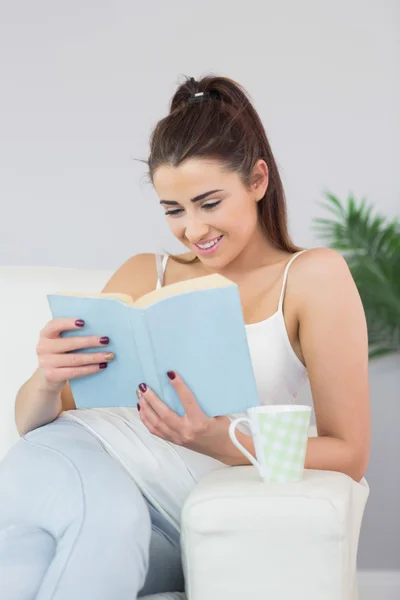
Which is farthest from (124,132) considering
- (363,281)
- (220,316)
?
(220,316)

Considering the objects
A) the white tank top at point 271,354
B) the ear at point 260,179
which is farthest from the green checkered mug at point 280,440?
the ear at point 260,179

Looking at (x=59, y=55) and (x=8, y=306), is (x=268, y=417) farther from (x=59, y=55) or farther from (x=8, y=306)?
(x=59, y=55)

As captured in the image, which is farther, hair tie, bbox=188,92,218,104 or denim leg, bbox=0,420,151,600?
hair tie, bbox=188,92,218,104

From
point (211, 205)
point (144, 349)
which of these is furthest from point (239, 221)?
point (144, 349)

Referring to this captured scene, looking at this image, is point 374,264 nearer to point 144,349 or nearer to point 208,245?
point 208,245

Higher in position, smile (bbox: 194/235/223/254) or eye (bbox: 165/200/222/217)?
eye (bbox: 165/200/222/217)

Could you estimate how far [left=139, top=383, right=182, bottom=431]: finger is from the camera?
1.35 meters

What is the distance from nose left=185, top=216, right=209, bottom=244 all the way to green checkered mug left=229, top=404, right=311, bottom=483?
0.41 metres

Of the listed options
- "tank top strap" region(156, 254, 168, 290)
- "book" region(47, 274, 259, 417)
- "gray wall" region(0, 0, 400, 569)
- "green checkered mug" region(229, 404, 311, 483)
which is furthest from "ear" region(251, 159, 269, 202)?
"gray wall" region(0, 0, 400, 569)

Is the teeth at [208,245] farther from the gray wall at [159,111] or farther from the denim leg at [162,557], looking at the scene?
the gray wall at [159,111]

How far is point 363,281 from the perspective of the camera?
2846 mm

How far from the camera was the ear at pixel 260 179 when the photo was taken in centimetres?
167

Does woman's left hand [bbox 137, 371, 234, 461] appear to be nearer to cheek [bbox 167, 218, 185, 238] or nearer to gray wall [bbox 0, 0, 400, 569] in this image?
cheek [bbox 167, 218, 185, 238]

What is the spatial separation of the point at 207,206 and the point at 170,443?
16.3 inches
